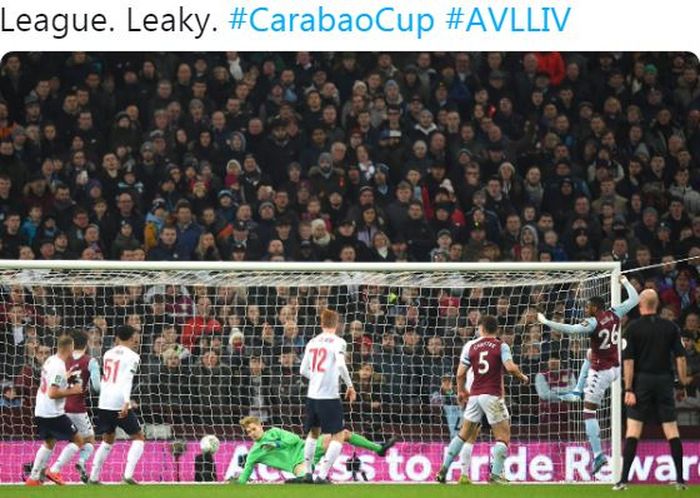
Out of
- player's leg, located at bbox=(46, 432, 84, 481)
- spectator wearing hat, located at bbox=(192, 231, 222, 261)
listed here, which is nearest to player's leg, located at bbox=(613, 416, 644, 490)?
player's leg, located at bbox=(46, 432, 84, 481)

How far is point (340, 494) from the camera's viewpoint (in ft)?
49.0

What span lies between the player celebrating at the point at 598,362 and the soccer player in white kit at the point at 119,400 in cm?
396

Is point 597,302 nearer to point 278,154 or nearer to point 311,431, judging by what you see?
point 311,431

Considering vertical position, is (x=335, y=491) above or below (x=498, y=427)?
below

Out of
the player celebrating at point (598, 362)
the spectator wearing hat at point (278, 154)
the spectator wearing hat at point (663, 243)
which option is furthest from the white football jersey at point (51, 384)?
the spectator wearing hat at point (663, 243)

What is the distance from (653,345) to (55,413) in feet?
18.4

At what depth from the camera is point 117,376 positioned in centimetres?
1664

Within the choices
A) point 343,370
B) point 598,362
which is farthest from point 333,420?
point 598,362

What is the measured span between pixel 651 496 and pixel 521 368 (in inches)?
169

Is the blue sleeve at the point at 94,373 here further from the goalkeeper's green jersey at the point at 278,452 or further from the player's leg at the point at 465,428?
the player's leg at the point at 465,428

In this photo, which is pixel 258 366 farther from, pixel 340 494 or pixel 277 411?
pixel 340 494

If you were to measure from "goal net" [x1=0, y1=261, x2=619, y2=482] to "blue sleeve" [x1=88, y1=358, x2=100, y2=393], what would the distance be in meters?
1.21

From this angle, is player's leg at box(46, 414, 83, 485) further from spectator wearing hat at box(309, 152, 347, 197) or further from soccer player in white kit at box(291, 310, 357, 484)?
spectator wearing hat at box(309, 152, 347, 197)

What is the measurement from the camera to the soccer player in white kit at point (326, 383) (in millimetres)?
16297
